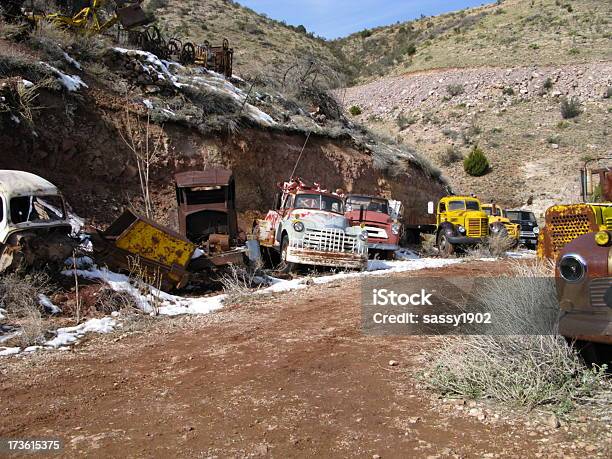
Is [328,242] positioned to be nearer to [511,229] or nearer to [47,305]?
[47,305]

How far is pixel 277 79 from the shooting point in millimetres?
27078

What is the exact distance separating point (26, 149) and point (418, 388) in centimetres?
1270

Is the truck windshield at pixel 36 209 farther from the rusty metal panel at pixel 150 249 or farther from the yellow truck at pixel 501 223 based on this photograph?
the yellow truck at pixel 501 223

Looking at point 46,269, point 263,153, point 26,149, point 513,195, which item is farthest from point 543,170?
point 46,269

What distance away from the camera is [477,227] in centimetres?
1870

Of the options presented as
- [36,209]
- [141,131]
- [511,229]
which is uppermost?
[141,131]

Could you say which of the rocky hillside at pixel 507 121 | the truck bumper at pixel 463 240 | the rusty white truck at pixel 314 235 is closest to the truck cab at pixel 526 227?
the truck bumper at pixel 463 240

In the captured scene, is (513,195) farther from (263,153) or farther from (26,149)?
(26,149)

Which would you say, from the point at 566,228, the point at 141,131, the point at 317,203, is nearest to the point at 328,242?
the point at 317,203

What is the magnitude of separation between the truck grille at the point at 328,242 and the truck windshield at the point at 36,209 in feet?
16.5

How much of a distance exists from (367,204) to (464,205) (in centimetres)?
437

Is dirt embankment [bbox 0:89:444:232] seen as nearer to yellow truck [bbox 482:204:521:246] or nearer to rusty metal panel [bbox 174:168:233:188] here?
rusty metal panel [bbox 174:168:233:188]

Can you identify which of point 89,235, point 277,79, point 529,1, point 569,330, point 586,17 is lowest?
point 569,330

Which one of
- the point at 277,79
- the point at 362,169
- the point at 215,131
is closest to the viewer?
the point at 215,131
